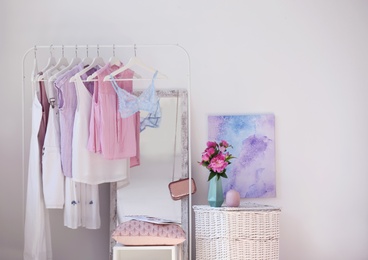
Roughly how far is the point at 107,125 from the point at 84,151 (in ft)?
0.75

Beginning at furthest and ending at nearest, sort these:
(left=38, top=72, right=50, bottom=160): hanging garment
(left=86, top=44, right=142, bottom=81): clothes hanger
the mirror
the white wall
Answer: the white wall, the mirror, (left=38, top=72, right=50, bottom=160): hanging garment, (left=86, top=44, right=142, bottom=81): clothes hanger

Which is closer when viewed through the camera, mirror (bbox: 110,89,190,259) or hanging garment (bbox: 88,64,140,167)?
hanging garment (bbox: 88,64,140,167)

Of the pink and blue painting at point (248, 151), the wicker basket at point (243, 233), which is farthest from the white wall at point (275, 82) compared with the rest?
the wicker basket at point (243, 233)

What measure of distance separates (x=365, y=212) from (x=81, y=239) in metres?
2.07

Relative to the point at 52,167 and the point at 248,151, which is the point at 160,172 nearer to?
the point at 248,151

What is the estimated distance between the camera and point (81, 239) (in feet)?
15.3

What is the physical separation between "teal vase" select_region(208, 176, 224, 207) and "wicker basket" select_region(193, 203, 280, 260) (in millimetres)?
94

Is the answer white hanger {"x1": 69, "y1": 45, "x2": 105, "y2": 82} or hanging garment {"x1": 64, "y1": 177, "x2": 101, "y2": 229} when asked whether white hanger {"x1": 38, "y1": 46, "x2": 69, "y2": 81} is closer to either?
white hanger {"x1": 69, "y1": 45, "x2": 105, "y2": 82}

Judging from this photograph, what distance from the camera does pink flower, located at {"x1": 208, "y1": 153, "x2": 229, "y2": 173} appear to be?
4.30 meters

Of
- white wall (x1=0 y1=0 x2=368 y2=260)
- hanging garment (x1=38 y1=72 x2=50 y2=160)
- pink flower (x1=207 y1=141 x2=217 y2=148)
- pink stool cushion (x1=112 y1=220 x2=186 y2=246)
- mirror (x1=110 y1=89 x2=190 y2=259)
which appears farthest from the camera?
white wall (x1=0 y1=0 x2=368 y2=260)

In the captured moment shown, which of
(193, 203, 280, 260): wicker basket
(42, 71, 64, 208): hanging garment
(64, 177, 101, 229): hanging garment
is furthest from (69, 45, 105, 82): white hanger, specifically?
(193, 203, 280, 260): wicker basket

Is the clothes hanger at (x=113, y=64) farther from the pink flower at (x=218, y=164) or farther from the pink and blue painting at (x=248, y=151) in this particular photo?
the pink flower at (x=218, y=164)

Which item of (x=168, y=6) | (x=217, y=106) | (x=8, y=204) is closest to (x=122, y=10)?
(x=168, y=6)

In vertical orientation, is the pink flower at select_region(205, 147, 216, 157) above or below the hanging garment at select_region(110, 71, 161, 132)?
below
